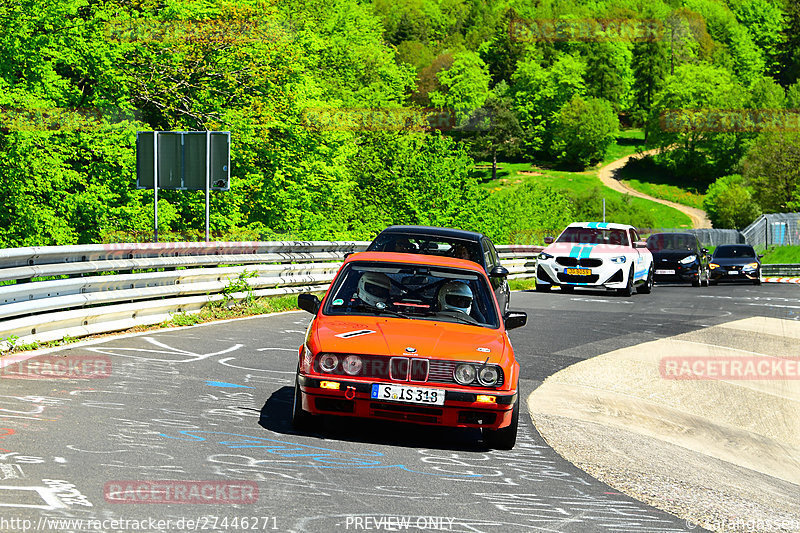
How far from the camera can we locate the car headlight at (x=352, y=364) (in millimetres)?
7086

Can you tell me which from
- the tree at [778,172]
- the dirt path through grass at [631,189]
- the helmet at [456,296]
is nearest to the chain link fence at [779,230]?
the tree at [778,172]

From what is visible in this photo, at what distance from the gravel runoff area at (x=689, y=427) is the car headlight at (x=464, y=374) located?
3.36 feet

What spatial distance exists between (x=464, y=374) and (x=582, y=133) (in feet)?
443

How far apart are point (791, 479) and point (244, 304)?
9930 millimetres

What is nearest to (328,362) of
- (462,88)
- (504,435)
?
(504,435)

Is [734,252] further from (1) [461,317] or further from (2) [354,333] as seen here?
(2) [354,333]

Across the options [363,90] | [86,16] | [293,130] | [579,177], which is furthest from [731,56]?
[86,16]

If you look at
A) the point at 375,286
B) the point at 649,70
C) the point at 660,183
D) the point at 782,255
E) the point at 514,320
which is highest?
the point at 649,70

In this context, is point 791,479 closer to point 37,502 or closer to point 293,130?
point 37,502

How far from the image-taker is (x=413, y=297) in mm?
8609

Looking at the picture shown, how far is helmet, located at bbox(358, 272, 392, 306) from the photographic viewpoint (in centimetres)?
842

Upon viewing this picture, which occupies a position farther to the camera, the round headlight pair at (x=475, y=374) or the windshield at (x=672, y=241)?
the windshield at (x=672, y=241)

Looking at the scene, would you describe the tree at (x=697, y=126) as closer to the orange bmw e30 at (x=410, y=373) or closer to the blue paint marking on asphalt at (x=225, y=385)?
the blue paint marking on asphalt at (x=225, y=385)

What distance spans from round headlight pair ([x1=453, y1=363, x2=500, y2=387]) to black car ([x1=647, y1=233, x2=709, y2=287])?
24.6 m
